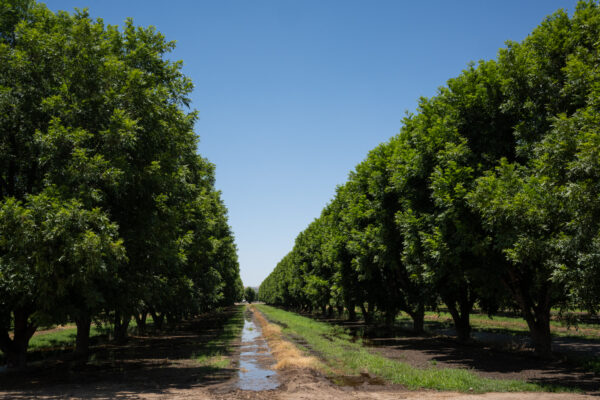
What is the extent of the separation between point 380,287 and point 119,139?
1072 inches

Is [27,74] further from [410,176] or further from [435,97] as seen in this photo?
[435,97]

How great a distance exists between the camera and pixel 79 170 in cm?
1490

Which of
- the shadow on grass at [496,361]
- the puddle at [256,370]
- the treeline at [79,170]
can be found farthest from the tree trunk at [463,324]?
the treeline at [79,170]

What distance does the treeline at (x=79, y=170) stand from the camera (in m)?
13.6

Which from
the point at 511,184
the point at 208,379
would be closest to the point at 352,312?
the point at 208,379

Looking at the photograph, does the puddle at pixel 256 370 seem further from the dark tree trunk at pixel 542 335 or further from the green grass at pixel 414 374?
the dark tree trunk at pixel 542 335

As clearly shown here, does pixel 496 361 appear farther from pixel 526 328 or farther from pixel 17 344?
pixel 526 328

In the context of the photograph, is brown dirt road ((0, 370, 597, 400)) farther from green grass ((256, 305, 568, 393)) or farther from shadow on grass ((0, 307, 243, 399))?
green grass ((256, 305, 568, 393))

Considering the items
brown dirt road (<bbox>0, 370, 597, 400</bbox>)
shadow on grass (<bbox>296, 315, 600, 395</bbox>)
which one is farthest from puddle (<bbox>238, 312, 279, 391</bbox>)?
shadow on grass (<bbox>296, 315, 600, 395</bbox>)

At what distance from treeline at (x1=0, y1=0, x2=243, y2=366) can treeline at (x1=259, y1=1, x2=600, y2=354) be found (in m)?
14.1

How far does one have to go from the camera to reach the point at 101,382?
52.7 feet

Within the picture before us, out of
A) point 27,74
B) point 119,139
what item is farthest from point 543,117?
point 27,74

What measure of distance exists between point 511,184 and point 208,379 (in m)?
15.5

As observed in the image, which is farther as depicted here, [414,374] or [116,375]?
[116,375]
